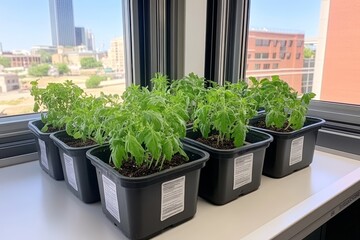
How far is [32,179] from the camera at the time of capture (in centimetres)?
101

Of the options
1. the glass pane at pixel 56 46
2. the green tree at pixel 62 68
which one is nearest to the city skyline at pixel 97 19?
the glass pane at pixel 56 46

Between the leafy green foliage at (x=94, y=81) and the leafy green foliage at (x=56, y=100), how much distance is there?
1.22 ft

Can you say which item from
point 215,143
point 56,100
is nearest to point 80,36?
point 56,100

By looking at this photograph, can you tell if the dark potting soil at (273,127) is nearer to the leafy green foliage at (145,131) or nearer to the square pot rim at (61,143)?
the leafy green foliage at (145,131)

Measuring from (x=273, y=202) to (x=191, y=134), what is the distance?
328 mm

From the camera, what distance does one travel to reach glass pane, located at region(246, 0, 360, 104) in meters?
1.32

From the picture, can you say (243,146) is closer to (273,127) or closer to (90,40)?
(273,127)

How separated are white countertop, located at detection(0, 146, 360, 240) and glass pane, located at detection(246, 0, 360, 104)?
1.60 feet

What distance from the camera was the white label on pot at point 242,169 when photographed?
0.84 m

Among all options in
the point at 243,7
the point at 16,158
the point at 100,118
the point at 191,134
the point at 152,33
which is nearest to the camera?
the point at 100,118

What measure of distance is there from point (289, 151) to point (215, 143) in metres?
0.27

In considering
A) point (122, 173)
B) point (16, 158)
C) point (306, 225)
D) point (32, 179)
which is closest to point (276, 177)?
point (306, 225)

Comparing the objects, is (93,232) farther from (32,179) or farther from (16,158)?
(16,158)

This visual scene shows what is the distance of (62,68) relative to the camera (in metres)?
1.32
